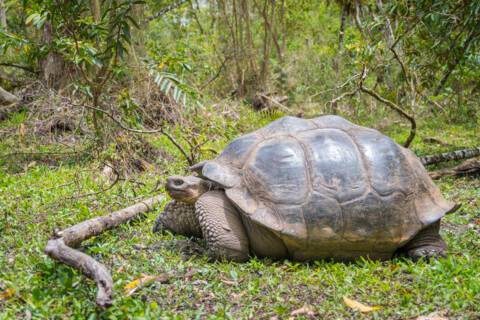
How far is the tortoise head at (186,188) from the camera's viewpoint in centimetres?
398

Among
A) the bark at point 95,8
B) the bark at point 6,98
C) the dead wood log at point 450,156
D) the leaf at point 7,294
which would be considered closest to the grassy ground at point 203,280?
the leaf at point 7,294

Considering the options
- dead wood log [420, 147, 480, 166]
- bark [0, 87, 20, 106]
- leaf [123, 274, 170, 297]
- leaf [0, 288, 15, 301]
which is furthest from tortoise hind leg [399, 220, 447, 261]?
bark [0, 87, 20, 106]

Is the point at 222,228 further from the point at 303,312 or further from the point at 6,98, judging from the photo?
the point at 6,98

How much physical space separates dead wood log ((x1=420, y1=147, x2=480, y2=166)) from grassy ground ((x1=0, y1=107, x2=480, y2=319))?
5.40ft

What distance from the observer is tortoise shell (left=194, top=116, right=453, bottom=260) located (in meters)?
3.59

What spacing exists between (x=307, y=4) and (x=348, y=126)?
13.6m

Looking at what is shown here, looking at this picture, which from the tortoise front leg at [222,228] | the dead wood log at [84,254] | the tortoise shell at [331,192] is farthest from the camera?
the tortoise front leg at [222,228]

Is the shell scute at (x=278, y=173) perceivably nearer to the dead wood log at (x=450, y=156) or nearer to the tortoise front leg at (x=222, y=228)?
the tortoise front leg at (x=222, y=228)

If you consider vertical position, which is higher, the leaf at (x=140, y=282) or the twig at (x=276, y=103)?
the twig at (x=276, y=103)

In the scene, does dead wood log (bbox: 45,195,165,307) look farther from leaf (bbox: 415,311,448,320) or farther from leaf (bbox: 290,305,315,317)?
leaf (bbox: 415,311,448,320)

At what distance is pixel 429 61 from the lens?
804 centimetres

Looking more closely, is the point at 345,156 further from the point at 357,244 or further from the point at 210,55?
the point at 210,55

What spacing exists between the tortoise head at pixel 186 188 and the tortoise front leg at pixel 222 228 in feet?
0.48

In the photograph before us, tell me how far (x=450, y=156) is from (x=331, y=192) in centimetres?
363
